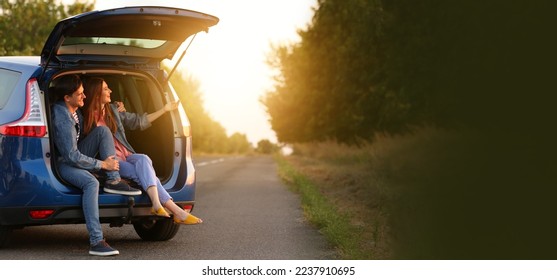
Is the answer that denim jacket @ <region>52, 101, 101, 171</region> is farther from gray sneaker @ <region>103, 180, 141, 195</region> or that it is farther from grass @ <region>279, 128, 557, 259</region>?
grass @ <region>279, 128, 557, 259</region>

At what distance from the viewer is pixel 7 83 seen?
800 cm

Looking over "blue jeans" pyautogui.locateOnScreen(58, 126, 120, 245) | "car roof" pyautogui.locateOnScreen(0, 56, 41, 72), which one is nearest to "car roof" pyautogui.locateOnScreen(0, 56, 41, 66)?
"car roof" pyautogui.locateOnScreen(0, 56, 41, 72)

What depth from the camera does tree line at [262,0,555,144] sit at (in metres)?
12.1

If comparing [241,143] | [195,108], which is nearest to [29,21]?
[195,108]

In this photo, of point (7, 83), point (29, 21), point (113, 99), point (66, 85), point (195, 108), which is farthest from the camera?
point (195, 108)

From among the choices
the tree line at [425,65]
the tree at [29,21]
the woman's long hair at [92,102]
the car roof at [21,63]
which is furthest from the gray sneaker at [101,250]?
the tree at [29,21]

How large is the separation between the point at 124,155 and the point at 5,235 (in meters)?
1.32

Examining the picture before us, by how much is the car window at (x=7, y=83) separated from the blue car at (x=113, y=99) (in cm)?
1

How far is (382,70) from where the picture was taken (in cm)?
2072

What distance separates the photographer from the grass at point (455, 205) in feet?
27.4

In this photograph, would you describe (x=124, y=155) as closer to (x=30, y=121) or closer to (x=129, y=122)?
(x=129, y=122)

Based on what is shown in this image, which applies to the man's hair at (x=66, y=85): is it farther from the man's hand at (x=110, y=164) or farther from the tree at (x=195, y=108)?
the tree at (x=195, y=108)

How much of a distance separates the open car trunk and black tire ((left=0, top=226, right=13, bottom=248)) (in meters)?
1.53
